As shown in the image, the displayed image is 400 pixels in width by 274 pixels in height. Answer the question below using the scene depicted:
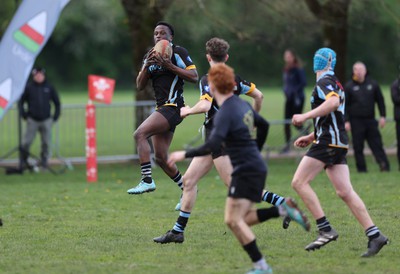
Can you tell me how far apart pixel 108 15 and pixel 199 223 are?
51.1 m

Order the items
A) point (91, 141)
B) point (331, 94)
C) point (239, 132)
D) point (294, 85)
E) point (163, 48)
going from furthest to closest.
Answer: point (294, 85) < point (91, 141) < point (163, 48) < point (331, 94) < point (239, 132)

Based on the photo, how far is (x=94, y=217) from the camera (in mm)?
12820

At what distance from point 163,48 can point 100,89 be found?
7858mm

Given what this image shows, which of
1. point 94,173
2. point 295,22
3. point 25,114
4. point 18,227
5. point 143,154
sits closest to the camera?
point 143,154

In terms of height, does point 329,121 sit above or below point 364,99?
above

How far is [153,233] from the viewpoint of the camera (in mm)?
11195

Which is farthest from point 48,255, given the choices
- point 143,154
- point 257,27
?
point 257,27

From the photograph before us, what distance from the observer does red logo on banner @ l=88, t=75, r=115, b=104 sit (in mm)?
18016

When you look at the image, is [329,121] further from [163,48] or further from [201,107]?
[163,48]

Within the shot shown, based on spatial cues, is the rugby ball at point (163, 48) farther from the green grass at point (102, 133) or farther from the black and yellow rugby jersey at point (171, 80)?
the green grass at point (102, 133)

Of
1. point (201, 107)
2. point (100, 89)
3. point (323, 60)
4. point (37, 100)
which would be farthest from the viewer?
point (37, 100)

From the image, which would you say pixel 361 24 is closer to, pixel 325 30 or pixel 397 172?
pixel 325 30

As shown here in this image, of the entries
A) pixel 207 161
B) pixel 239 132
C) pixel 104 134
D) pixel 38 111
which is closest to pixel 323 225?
pixel 207 161

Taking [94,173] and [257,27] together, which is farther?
[257,27]
